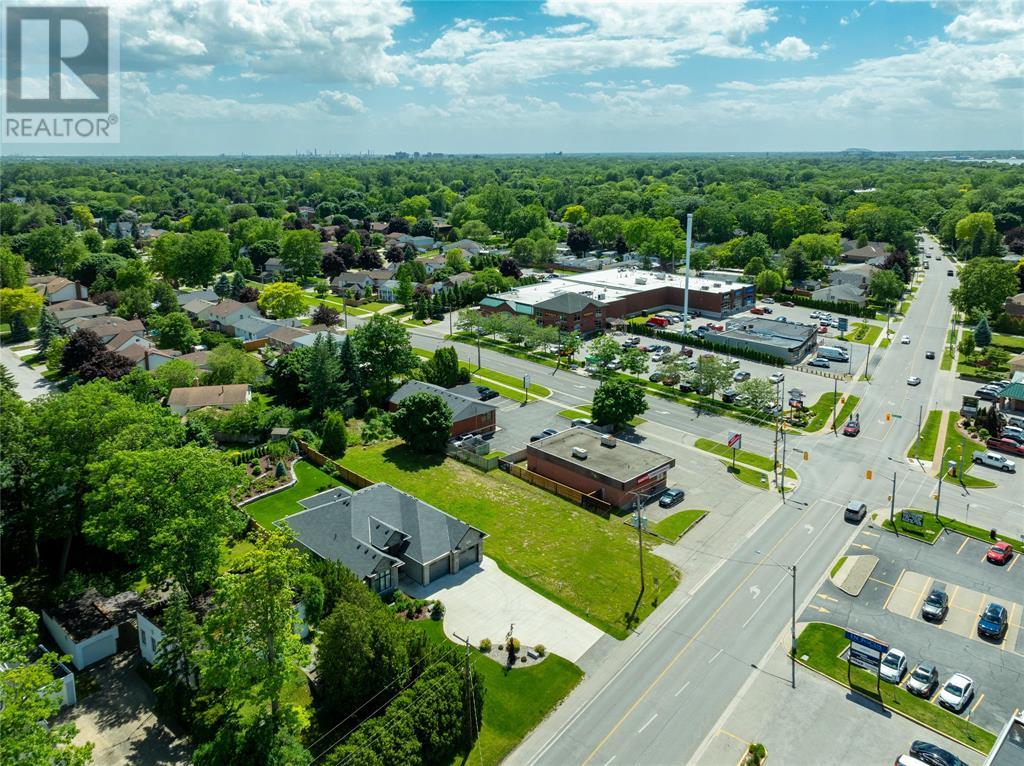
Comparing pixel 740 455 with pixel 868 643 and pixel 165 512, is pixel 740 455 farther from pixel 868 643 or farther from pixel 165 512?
pixel 165 512

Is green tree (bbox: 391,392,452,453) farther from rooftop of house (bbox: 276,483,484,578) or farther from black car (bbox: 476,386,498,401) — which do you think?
rooftop of house (bbox: 276,483,484,578)

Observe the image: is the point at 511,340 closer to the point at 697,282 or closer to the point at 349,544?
the point at 697,282

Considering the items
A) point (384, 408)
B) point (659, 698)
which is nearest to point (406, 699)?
point (659, 698)

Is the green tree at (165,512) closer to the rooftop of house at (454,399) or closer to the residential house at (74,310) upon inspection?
the rooftop of house at (454,399)

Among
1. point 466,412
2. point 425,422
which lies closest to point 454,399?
point 466,412

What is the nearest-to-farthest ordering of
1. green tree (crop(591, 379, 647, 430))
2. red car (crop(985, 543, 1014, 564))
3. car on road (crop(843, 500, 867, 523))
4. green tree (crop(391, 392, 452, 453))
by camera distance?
red car (crop(985, 543, 1014, 564))
car on road (crop(843, 500, 867, 523))
green tree (crop(391, 392, 452, 453))
green tree (crop(591, 379, 647, 430))

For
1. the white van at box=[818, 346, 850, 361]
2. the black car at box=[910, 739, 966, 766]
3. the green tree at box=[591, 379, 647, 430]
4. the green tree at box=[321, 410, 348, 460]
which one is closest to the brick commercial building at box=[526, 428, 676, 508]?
the green tree at box=[591, 379, 647, 430]
